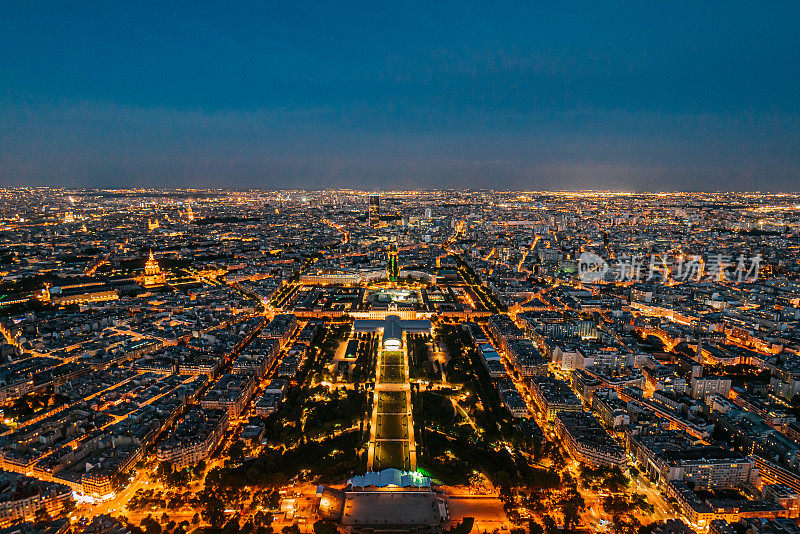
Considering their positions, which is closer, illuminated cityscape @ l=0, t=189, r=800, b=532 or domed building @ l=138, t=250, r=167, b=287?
illuminated cityscape @ l=0, t=189, r=800, b=532

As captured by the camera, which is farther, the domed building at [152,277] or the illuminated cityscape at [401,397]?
the domed building at [152,277]

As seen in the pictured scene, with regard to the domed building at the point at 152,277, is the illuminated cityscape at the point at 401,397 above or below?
below

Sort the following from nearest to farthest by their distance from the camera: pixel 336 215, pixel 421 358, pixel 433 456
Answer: pixel 433 456 < pixel 421 358 < pixel 336 215

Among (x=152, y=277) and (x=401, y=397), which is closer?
(x=401, y=397)

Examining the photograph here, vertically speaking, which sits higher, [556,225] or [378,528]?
[556,225]

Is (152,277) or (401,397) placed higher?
(152,277)

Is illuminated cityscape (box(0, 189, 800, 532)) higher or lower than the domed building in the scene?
lower

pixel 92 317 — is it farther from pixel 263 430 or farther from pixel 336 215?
pixel 336 215

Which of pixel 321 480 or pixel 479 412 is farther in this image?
pixel 479 412

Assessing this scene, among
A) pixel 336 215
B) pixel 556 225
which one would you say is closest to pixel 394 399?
pixel 556 225

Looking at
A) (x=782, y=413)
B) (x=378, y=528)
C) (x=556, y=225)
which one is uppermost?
(x=556, y=225)

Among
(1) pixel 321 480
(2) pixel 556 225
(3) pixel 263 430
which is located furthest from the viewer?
(2) pixel 556 225
